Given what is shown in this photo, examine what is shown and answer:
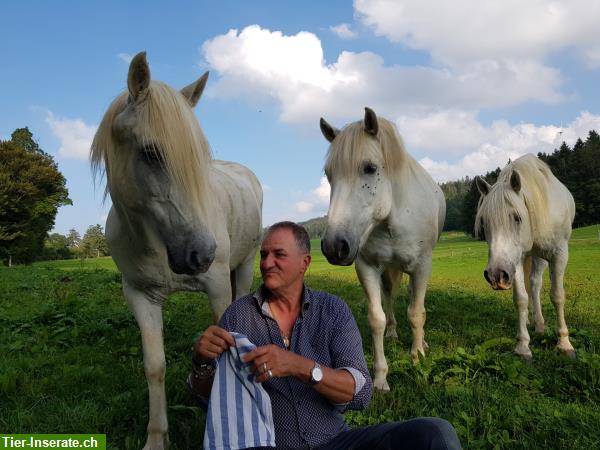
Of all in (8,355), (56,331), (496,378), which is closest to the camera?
(496,378)

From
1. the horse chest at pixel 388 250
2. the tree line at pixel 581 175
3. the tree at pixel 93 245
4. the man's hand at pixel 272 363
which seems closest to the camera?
the man's hand at pixel 272 363

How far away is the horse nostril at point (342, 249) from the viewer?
3643 millimetres

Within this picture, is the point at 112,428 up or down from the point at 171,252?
down

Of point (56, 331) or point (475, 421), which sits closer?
point (475, 421)

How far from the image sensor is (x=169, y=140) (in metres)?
2.60

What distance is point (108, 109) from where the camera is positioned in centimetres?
297

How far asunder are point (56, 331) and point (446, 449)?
218 inches

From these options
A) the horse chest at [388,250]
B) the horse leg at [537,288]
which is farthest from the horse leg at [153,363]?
the horse leg at [537,288]

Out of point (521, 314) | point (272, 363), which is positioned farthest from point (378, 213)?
point (272, 363)

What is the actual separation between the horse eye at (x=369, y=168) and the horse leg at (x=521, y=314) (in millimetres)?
2356

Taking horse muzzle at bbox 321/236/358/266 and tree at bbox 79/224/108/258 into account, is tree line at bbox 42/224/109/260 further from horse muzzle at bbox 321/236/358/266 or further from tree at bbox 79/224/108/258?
horse muzzle at bbox 321/236/358/266

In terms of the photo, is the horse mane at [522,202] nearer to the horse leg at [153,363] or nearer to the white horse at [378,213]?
the white horse at [378,213]

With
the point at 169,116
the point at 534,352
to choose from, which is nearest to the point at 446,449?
the point at 169,116

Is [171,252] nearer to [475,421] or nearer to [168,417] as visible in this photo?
[168,417]
